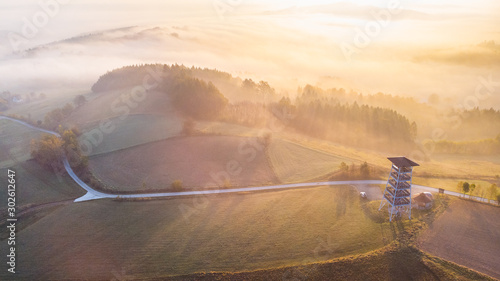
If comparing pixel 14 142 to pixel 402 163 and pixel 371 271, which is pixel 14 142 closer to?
pixel 371 271

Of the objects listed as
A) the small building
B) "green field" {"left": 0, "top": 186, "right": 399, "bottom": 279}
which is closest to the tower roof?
the small building

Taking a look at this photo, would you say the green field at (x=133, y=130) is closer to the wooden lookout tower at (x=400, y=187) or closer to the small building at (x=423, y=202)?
the wooden lookout tower at (x=400, y=187)

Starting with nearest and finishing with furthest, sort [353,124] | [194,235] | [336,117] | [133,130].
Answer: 1. [194,235]
2. [133,130]
3. [353,124]
4. [336,117]

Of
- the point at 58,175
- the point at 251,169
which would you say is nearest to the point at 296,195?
the point at 251,169

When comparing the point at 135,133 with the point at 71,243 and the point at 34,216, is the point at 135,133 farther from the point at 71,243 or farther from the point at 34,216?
the point at 71,243

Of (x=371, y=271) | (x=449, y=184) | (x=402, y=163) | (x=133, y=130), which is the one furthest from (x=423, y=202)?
(x=133, y=130)
